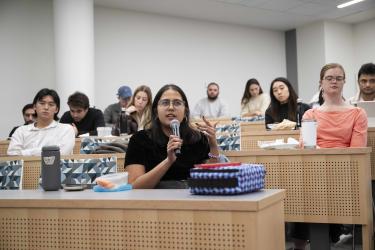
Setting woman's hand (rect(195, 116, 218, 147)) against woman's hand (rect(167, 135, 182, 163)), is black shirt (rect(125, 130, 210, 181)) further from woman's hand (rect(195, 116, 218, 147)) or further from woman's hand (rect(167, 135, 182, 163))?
woman's hand (rect(167, 135, 182, 163))

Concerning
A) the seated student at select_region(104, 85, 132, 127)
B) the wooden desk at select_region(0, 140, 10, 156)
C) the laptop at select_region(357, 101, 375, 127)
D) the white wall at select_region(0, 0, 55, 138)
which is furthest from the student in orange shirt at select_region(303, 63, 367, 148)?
the white wall at select_region(0, 0, 55, 138)

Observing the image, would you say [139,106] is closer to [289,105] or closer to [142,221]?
[289,105]

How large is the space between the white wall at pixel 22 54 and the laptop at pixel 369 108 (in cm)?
532

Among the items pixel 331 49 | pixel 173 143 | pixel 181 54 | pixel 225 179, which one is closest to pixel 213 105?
pixel 181 54

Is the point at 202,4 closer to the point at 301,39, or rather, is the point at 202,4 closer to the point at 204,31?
→ the point at 204,31

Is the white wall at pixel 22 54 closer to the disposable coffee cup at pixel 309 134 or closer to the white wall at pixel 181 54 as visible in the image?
the white wall at pixel 181 54

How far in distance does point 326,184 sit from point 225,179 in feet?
3.92

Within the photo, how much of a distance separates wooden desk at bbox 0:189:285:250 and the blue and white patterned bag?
0.03 meters

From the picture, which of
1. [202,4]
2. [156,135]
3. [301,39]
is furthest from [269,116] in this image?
[301,39]

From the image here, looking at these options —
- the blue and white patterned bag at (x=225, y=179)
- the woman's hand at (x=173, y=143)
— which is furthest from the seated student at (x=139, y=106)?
the blue and white patterned bag at (x=225, y=179)

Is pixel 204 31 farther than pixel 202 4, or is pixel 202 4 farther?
pixel 204 31

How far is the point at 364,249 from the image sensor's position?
7.73 feet

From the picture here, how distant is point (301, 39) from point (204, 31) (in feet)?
7.36

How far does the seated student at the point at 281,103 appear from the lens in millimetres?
4238
